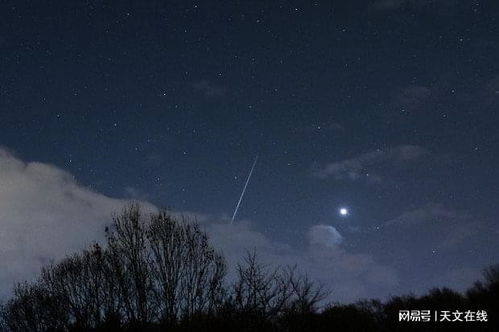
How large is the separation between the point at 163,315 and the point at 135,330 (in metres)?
3.57

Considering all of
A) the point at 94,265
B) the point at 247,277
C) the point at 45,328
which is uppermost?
the point at 94,265

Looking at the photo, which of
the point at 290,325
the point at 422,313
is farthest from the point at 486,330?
the point at 290,325

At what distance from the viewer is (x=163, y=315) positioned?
2484cm

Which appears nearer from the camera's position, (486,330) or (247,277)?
(247,277)

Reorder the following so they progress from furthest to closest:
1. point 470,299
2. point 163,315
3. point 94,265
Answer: point 470,299
point 94,265
point 163,315

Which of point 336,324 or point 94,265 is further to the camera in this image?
point 336,324

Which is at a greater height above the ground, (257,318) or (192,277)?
(192,277)

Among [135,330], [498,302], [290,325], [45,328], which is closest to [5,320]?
[45,328]

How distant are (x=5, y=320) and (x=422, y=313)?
4212cm

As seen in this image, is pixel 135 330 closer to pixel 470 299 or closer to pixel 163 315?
pixel 163 315

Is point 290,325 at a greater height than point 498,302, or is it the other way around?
point 498,302

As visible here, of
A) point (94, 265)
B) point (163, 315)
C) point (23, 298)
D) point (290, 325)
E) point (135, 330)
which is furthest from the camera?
point (23, 298)

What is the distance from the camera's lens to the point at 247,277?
15758 mm

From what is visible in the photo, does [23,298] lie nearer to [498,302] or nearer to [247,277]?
[247,277]
